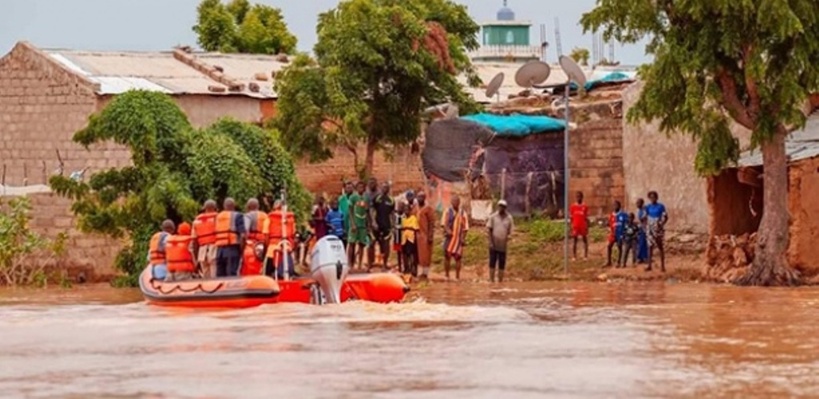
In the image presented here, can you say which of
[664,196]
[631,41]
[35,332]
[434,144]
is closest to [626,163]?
[664,196]

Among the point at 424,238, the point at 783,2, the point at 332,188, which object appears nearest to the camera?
the point at 783,2

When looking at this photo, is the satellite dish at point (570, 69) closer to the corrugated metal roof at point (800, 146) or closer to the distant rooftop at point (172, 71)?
the corrugated metal roof at point (800, 146)

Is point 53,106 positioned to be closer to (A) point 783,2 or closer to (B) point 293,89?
(B) point 293,89

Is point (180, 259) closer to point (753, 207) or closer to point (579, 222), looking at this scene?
point (579, 222)

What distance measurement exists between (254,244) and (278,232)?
0.47 m

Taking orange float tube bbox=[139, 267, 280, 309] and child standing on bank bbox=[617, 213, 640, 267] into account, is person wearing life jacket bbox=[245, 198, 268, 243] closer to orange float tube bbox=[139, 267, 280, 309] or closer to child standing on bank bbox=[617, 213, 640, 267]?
orange float tube bbox=[139, 267, 280, 309]

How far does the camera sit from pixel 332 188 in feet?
134

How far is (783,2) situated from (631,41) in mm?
2690

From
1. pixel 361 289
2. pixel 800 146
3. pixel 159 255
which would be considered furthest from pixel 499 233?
pixel 159 255

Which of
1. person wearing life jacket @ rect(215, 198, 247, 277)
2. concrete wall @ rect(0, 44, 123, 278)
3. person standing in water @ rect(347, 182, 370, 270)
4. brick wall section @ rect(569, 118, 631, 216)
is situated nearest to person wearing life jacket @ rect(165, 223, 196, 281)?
person wearing life jacket @ rect(215, 198, 247, 277)

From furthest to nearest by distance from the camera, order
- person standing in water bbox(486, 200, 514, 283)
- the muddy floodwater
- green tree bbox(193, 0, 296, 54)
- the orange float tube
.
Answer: green tree bbox(193, 0, 296, 54) < person standing in water bbox(486, 200, 514, 283) < the orange float tube < the muddy floodwater

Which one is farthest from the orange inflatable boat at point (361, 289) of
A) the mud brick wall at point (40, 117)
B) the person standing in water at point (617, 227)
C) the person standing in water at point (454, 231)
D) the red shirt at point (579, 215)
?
the mud brick wall at point (40, 117)

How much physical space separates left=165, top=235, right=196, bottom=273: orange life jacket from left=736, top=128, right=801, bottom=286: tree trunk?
24.8ft

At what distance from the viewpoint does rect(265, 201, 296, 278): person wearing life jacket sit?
23500mm
